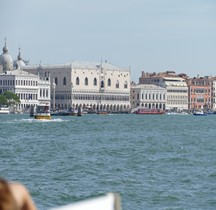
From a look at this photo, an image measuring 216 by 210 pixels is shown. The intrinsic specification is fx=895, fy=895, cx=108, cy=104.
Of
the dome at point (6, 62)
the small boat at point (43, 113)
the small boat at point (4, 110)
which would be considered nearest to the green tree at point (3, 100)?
the small boat at point (4, 110)

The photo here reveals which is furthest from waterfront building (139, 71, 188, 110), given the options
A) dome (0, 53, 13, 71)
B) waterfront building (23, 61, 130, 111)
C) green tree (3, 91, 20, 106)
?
green tree (3, 91, 20, 106)

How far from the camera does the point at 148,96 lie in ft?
397

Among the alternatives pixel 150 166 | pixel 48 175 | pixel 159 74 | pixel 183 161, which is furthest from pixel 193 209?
pixel 159 74

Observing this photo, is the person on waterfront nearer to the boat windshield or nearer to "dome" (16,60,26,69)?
the boat windshield

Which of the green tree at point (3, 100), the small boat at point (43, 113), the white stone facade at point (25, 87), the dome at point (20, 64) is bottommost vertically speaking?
the small boat at point (43, 113)

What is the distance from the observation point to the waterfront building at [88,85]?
355 ft

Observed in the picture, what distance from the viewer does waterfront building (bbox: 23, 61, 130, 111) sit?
4257 inches

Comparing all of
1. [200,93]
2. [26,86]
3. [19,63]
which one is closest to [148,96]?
[200,93]

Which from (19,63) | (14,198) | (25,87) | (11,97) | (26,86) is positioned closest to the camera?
(14,198)

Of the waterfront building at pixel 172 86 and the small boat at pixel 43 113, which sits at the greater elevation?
the waterfront building at pixel 172 86

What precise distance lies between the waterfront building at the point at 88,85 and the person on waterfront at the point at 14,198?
105m

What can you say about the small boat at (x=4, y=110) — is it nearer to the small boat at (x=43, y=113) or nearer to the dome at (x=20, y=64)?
the dome at (x=20, y=64)

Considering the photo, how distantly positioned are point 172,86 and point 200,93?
941cm

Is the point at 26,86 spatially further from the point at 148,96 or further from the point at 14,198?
the point at 14,198
